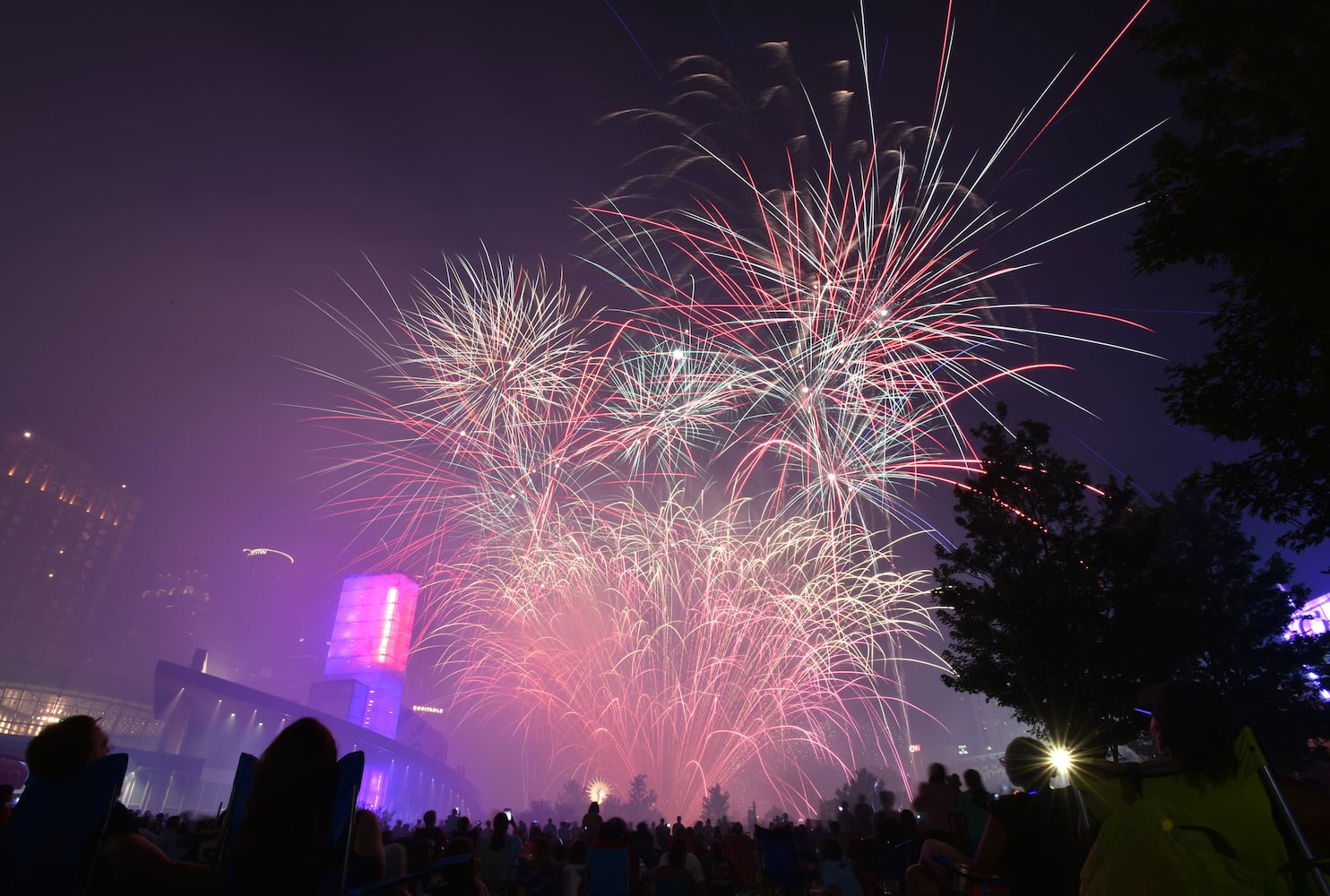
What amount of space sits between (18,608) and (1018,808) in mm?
168506

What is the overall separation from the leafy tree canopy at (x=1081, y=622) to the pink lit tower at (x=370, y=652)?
381 feet

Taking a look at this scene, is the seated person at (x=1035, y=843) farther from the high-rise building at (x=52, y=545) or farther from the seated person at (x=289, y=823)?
the high-rise building at (x=52, y=545)

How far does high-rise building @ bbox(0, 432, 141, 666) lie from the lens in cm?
11700

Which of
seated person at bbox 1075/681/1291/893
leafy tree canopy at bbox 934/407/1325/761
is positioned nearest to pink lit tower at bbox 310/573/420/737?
leafy tree canopy at bbox 934/407/1325/761

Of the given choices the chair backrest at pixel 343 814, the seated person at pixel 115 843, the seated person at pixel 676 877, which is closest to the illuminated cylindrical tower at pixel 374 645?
the seated person at pixel 676 877

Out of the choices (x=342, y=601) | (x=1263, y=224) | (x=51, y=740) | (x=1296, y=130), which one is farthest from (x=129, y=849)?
(x=342, y=601)

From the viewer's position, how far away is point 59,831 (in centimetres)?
340

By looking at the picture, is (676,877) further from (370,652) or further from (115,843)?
(370,652)

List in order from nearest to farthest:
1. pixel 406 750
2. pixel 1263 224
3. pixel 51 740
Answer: pixel 51 740
pixel 1263 224
pixel 406 750

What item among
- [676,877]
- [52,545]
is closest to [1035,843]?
[676,877]

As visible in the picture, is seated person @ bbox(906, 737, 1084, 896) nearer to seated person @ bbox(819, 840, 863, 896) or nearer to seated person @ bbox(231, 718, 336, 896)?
seated person @ bbox(231, 718, 336, 896)

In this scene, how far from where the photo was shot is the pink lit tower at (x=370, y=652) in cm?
11194

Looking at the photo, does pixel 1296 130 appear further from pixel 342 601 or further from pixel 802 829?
pixel 342 601

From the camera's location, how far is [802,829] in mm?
17531
